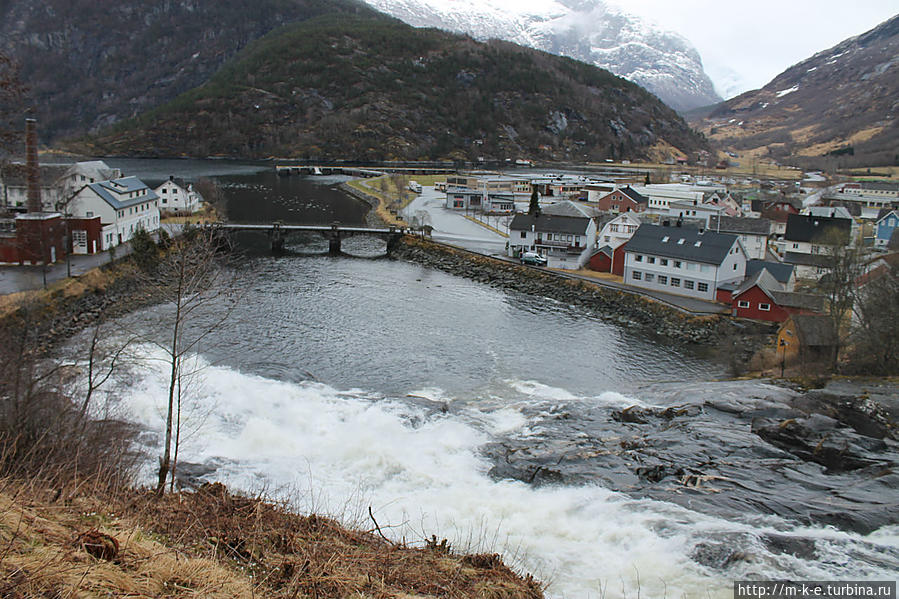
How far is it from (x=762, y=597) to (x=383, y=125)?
130 meters

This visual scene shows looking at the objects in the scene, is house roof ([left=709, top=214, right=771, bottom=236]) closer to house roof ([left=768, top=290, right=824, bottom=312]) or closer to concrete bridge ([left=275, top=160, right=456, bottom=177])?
house roof ([left=768, top=290, right=824, bottom=312])

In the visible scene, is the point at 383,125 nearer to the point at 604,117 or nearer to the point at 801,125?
the point at 604,117

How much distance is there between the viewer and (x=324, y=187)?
87438 millimetres

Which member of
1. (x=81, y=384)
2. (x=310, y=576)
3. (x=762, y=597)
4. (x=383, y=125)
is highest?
(x=383, y=125)

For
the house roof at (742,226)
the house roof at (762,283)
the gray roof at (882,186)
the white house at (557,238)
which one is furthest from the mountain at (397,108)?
the house roof at (762,283)

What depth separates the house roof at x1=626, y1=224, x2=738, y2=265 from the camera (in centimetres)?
3162

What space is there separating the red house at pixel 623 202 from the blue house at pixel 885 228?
1825 centimetres

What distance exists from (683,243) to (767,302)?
5712 millimetres

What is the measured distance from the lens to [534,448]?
581 inches

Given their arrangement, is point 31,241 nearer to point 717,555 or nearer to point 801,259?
point 717,555

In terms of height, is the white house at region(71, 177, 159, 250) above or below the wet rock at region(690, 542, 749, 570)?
above

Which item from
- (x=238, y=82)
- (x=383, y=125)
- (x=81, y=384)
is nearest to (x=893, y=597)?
(x=81, y=384)

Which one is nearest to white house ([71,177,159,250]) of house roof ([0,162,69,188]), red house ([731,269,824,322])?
house roof ([0,162,69,188])

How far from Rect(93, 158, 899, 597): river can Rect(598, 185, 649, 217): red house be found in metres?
34.1
